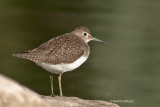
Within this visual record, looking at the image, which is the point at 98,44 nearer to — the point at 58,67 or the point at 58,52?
the point at 58,52

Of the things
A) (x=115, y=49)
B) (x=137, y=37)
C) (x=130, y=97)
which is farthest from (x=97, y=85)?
(x=137, y=37)

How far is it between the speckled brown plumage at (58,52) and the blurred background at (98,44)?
186 inches

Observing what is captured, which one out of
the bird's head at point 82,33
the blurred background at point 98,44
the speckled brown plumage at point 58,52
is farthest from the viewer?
the blurred background at point 98,44

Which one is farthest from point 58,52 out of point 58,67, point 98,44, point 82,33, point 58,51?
point 98,44

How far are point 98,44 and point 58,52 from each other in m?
11.6

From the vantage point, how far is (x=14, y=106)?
7957 mm

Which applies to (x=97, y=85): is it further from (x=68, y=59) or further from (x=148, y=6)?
(x=148, y=6)

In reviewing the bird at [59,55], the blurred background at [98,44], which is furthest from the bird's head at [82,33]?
the blurred background at [98,44]

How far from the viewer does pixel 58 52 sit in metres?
11.6

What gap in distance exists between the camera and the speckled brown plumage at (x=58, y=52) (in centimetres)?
1131

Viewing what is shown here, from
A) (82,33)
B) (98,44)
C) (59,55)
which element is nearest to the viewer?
(59,55)

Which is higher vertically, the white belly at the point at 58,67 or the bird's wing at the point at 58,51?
the bird's wing at the point at 58,51

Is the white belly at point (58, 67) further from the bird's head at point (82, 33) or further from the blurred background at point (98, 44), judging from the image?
the blurred background at point (98, 44)

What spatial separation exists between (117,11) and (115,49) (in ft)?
19.9
